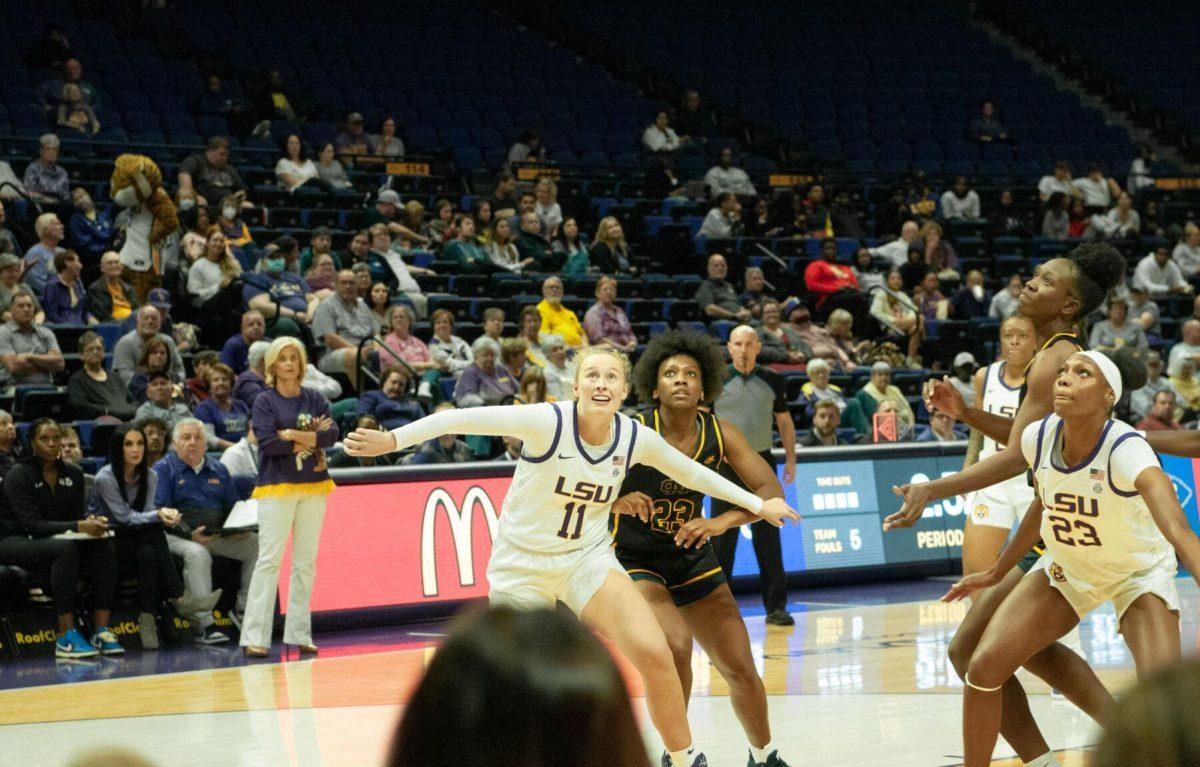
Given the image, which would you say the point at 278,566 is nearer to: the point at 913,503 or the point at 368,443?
the point at 368,443

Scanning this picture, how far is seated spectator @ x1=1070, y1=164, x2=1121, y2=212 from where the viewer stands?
75.4 feet

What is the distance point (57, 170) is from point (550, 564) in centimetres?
1021

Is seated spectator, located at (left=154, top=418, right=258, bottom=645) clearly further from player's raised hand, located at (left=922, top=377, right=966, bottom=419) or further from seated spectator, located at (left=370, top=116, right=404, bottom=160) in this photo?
seated spectator, located at (left=370, top=116, right=404, bottom=160)

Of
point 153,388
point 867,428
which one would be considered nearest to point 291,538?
point 153,388

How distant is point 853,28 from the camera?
89.4 feet

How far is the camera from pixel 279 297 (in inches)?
562

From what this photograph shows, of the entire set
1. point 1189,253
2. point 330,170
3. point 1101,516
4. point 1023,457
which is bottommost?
point 1101,516

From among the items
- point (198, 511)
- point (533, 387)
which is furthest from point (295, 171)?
point (198, 511)

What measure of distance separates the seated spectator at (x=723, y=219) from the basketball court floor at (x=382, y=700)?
8530mm

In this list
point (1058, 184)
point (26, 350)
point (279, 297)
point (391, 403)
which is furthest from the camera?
point (1058, 184)

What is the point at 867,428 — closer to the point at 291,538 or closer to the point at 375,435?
the point at 291,538

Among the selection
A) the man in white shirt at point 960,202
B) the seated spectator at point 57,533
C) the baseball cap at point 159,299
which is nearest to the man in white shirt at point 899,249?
the man in white shirt at point 960,202

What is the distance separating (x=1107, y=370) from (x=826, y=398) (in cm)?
939

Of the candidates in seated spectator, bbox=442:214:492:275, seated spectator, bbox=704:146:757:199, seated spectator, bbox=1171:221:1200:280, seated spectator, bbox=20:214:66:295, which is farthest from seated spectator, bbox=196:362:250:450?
seated spectator, bbox=1171:221:1200:280
